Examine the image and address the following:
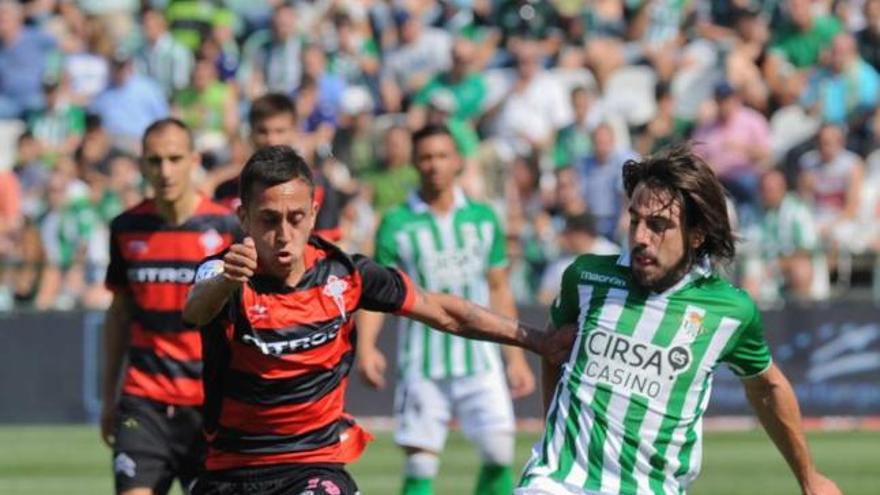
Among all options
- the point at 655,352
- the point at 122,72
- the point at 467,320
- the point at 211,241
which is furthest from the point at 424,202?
the point at 122,72

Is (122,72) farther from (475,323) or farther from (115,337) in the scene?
(475,323)

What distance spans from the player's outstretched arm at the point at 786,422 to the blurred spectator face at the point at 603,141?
12.3m

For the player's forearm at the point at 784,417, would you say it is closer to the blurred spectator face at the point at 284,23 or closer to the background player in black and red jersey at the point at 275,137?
the background player in black and red jersey at the point at 275,137

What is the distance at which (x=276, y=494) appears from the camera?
708cm

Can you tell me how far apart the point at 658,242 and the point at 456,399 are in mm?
4935

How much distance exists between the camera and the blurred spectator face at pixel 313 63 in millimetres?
20531

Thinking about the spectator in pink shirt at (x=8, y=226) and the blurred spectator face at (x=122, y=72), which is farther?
the blurred spectator face at (x=122, y=72)

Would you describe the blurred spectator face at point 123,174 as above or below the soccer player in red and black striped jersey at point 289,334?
below

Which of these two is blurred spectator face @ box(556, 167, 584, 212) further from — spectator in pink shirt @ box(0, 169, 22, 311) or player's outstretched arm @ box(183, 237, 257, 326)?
player's outstretched arm @ box(183, 237, 257, 326)

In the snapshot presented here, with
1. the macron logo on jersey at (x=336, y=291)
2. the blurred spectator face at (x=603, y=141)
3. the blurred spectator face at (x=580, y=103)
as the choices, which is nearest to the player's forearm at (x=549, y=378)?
the macron logo on jersey at (x=336, y=291)

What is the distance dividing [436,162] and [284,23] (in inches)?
415

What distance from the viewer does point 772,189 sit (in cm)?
1872

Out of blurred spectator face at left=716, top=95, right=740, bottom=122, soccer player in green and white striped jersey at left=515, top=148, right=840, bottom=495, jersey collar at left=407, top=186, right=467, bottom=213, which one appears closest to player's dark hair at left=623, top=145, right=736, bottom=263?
soccer player in green and white striped jersey at left=515, top=148, right=840, bottom=495

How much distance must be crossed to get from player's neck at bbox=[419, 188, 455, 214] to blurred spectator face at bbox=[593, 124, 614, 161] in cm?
788
